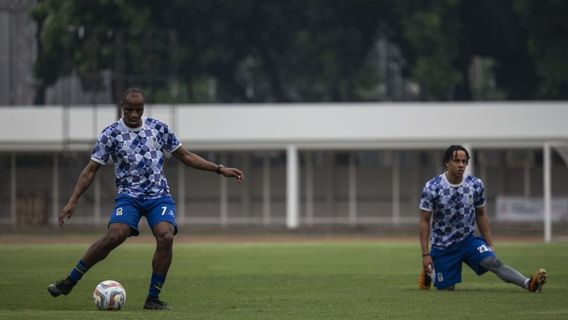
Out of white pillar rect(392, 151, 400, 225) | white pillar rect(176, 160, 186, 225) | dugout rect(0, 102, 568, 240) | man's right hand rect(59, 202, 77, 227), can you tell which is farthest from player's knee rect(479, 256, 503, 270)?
white pillar rect(176, 160, 186, 225)

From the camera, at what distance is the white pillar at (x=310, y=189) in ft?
160

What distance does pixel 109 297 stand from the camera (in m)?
13.5

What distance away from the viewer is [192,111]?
46.4 meters

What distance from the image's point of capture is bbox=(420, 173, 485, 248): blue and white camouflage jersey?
16.4m

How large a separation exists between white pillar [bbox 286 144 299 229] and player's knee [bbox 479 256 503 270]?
2833 cm

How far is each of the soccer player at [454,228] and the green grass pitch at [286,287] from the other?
11.4 inches

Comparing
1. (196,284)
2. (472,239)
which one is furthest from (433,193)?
(196,284)

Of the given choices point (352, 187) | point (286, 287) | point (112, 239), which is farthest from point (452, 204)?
point (352, 187)

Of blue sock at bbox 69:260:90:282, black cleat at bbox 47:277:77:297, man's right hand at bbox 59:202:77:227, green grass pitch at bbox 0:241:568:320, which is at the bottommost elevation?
green grass pitch at bbox 0:241:568:320

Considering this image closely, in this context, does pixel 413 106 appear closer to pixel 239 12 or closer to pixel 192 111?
pixel 192 111

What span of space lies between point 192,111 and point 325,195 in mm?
5802

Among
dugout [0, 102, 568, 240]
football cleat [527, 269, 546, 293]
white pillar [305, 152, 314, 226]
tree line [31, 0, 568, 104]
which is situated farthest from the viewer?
tree line [31, 0, 568, 104]

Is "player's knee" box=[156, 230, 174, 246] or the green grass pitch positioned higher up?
"player's knee" box=[156, 230, 174, 246]

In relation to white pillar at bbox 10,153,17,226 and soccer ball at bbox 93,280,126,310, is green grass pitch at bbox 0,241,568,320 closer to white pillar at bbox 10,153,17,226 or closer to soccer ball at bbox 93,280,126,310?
soccer ball at bbox 93,280,126,310
